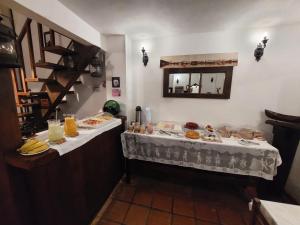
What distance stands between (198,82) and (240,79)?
0.58m

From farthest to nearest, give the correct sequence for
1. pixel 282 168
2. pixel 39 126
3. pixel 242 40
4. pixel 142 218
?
pixel 39 126, pixel 242 40, pixel 282 168, pixel 142 218

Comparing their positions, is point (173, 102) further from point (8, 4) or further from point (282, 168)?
point (8, 4)

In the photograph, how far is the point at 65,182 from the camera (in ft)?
3.82

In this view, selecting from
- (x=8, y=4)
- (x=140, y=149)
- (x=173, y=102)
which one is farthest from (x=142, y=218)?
(x=8, y=4)

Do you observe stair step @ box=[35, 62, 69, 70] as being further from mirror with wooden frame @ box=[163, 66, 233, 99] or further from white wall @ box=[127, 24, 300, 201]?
mirror with wooden frame @ box=[163, 66, 233, 99]

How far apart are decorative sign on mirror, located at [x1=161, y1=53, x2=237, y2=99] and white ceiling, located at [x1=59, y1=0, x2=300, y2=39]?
0.39 m

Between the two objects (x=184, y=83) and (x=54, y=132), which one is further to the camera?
(x=184, y=83)

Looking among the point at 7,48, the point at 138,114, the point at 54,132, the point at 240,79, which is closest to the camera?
the point at 7,48

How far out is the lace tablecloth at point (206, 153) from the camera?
63.0 inches

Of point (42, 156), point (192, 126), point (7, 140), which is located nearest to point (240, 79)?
point (192, 126)

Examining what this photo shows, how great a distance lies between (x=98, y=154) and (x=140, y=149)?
60 cm

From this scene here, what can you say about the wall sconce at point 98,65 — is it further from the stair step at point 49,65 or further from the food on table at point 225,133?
the food on table at point 225,133

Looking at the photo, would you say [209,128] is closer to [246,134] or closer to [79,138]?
[246,134]

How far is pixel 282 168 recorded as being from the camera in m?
1.74
